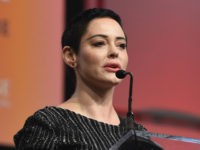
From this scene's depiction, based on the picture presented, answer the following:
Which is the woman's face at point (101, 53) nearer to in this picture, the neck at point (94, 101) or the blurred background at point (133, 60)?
the neck at point (94, 101)

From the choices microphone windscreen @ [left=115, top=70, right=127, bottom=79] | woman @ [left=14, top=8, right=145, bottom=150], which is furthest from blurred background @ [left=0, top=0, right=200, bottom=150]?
microphone windscreen @ [left=115, top=70, right=127, bottom=79]

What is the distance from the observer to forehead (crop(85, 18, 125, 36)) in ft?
4.58

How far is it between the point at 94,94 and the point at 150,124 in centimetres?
88

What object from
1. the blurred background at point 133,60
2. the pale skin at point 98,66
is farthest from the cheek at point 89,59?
the blurred background at point 133,60

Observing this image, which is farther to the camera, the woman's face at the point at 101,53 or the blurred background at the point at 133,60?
the blurred background at the point at 133,60

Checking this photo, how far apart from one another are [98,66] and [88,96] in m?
0.09

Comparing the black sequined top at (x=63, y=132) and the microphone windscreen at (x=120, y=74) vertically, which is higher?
the microphone windscreen at (x=120, y=74)

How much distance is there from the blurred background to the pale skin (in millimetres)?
753

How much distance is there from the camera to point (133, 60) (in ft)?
7.51

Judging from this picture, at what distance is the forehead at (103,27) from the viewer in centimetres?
140

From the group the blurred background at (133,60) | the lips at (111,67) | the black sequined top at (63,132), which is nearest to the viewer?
the black sequined top at (63,132)

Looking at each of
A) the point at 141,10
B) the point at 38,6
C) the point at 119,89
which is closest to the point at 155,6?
the point at 141,10

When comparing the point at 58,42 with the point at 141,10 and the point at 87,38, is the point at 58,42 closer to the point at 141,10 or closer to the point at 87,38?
the point at 141,10

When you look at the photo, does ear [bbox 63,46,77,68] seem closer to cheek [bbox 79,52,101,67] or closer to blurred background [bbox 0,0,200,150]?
cheek [bbox 79,52,101,67]
